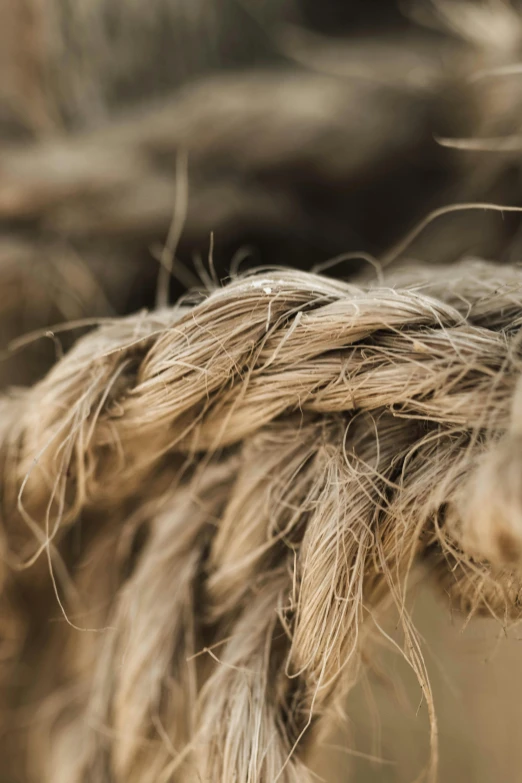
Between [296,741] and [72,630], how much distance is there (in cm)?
18

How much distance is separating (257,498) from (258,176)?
0.23m

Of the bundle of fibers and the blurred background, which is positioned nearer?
the bundle of fibers

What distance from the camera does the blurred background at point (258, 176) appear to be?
0.45m

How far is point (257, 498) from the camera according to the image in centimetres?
34

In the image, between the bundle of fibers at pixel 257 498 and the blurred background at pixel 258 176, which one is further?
the blurred background at pixel 258 176

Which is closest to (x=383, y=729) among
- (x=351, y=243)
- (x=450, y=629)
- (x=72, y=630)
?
(x=450, y=629)

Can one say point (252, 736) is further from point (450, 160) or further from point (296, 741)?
point (450, 160)

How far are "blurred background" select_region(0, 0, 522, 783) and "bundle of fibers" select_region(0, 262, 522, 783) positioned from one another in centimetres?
11

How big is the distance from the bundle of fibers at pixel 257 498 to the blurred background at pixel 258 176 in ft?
0.37

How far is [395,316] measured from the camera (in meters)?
0.29

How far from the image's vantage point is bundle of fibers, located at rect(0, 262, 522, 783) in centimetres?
29

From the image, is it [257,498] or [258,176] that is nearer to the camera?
[257,498]

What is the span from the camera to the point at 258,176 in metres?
0.48

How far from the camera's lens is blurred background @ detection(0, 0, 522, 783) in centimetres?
45
